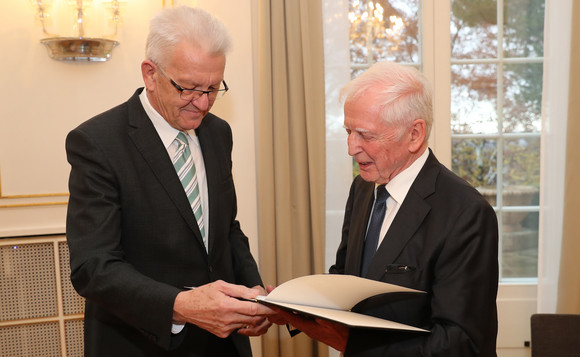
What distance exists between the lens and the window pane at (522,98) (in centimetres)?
395

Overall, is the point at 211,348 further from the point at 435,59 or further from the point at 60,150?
the point at 435,59

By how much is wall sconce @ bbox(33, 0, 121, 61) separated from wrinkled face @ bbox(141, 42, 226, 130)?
161 centimetres

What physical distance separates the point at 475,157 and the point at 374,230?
2459 mm

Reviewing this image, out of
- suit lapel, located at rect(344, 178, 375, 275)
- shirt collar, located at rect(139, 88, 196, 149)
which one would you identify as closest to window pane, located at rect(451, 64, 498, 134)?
suit lapel, located at rect(344, 178, 375, 275)

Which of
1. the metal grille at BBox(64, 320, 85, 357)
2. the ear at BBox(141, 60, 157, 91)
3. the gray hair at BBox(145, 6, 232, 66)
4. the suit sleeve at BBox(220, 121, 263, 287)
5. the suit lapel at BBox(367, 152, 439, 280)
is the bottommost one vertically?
the metal grille at BBox(64, 320, 85, 357)

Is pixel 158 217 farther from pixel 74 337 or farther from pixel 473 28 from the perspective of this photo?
pixel 473 28

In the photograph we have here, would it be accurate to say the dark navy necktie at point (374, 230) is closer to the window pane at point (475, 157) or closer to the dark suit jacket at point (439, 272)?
the dark suit jacket at point (439, 272)

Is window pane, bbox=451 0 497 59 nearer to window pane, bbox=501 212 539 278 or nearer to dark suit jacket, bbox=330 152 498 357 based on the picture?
window pane, bbox=501 212 539 278

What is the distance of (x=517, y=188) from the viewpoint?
404 cm

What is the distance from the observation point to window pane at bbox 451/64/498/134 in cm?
397

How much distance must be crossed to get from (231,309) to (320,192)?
6.90 ft

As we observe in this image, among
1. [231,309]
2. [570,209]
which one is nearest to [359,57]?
[570,209]

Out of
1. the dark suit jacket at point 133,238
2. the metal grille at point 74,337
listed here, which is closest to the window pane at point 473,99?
the dark suit jacket at point 133,238

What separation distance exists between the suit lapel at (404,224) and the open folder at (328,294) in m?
0.14
